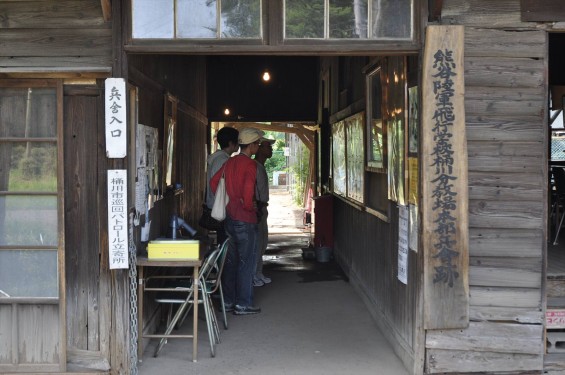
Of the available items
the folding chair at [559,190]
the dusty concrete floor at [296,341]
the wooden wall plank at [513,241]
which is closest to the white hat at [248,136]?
the dusty concrete floor at [296,341]

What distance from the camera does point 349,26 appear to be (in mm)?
5383

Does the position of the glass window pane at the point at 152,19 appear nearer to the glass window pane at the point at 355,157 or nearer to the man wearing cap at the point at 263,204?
the man wearing cap at the point at 263,204

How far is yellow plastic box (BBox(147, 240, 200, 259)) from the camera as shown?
19.5 ft

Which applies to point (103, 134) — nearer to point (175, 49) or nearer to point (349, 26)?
point (175, 49)

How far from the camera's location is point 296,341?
22.8 feet

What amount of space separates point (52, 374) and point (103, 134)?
2.07 meters

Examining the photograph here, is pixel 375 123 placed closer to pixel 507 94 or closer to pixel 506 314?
pixel 507 94

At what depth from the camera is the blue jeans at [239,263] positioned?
7.75 meters

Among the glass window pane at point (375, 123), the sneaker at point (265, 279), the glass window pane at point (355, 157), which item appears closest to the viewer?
the glass window pane at point (375, 123)

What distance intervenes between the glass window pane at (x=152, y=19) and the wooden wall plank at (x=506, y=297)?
3.26 m

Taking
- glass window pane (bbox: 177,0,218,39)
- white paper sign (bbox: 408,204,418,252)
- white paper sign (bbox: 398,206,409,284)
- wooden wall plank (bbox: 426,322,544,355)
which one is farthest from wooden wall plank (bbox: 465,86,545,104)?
glass window pane (bbox: 177,0,218,39)

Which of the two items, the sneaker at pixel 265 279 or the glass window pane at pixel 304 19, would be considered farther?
the sneaker at pixel 265 279

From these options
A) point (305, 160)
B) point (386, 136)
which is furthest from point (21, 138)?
point (305, 160)

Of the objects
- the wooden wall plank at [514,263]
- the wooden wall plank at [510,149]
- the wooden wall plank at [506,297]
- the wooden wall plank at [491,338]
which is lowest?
the wooden wall plank at [491,338]
